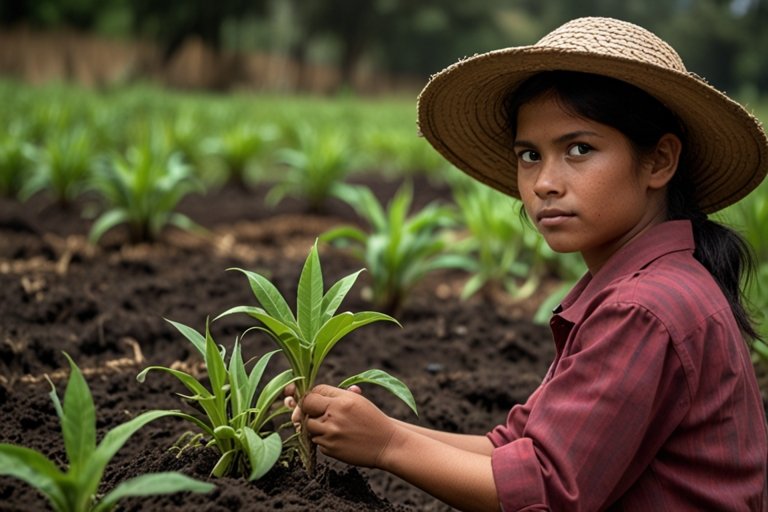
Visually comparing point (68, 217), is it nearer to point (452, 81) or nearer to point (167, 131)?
point (167, 131)

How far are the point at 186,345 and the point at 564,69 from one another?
1748 millimetres

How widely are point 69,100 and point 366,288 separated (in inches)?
330

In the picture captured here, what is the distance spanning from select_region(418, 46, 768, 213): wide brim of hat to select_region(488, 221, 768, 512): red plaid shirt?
311 mm

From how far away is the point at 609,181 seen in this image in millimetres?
1536

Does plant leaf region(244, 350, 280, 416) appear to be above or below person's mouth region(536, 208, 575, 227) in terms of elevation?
below

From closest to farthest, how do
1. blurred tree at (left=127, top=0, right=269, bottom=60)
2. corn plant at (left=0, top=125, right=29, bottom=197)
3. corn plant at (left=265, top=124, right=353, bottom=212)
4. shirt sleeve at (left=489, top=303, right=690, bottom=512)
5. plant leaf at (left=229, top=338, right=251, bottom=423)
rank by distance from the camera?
shirt sleeve at (left=489, top=303, right=690, bottom=512), plant leaf at (left=229, top=338, right=251, bottom=423), corn plant at (left=0, top=125, right=29, bottom=197), corn plant at (left=265, top=124, right=353, bottom=212), blurred tree at (left=127, top=0, right=269, bottom=60)

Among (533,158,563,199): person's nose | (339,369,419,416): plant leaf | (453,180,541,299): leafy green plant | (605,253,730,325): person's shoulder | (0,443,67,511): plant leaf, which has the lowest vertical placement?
(453,180,541,299): leafy green plant

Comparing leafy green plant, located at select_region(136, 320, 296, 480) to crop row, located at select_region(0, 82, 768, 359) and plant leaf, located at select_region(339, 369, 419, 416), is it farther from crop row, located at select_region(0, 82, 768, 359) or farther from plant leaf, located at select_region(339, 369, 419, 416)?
crop row, located at select_region(0, 82, 768, 359)

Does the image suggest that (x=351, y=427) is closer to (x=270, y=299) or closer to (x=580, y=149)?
(x=270, y=299)

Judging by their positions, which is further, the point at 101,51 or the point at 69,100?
the point at 101,51

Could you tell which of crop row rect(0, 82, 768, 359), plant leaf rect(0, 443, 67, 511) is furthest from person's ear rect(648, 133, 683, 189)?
plant leaf rect(0, 443, 67, 511)

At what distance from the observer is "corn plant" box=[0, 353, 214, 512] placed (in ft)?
3.98

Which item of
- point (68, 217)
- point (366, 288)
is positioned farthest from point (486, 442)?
point (68, 217)

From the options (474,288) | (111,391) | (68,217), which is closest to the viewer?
(111,391)
